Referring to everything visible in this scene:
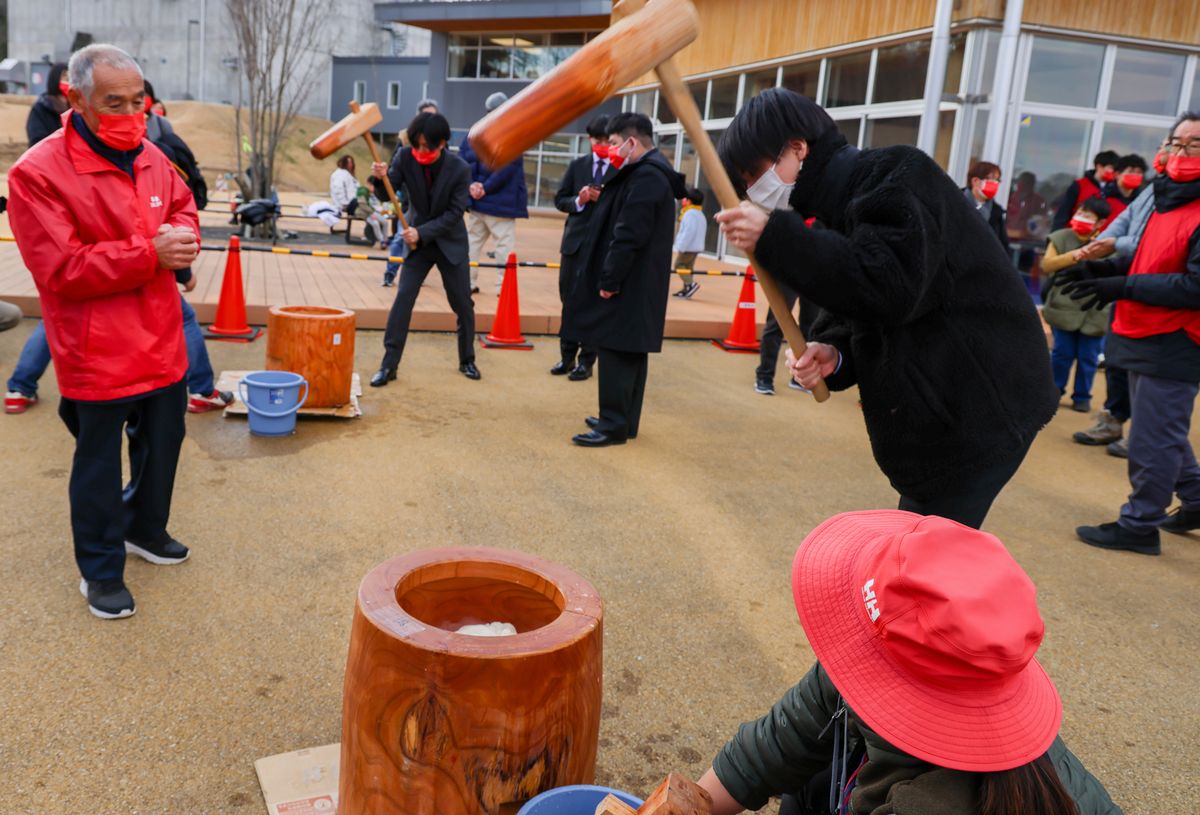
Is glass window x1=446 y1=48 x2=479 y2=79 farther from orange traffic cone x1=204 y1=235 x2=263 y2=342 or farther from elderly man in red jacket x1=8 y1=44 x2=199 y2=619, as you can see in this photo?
elderly man in red jacket x1=8 y1=44 x2=199 y2=619

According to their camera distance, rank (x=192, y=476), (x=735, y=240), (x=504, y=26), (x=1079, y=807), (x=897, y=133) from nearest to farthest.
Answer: (x=1079, y=807)
(x=735, y=240)
(x=192, y=476)
(x=897, y=133)
(x=504, y=26)

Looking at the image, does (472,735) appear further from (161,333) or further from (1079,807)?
(161,333)

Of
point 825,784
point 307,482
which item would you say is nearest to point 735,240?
point 825,784

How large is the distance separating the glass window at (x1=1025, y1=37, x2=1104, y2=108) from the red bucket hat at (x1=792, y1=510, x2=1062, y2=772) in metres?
11.3

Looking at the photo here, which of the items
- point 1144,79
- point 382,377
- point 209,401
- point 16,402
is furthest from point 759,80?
point 16,402

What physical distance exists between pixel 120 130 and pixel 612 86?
5.90 ft

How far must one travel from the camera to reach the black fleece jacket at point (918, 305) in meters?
2.17

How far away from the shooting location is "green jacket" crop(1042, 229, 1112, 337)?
7.18 meters

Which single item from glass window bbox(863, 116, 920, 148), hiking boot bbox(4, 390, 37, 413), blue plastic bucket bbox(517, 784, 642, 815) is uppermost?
glass window bbox(863, 116, 920, 148)

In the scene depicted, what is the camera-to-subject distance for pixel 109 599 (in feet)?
10.7

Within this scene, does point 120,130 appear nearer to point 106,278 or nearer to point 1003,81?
point 106,278

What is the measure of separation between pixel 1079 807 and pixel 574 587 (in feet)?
3.47

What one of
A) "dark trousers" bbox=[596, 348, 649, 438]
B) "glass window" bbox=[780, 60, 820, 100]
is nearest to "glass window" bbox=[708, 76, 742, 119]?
"glass window" bbox=[780, 60, 820, 100]

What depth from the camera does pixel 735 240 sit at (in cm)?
230
